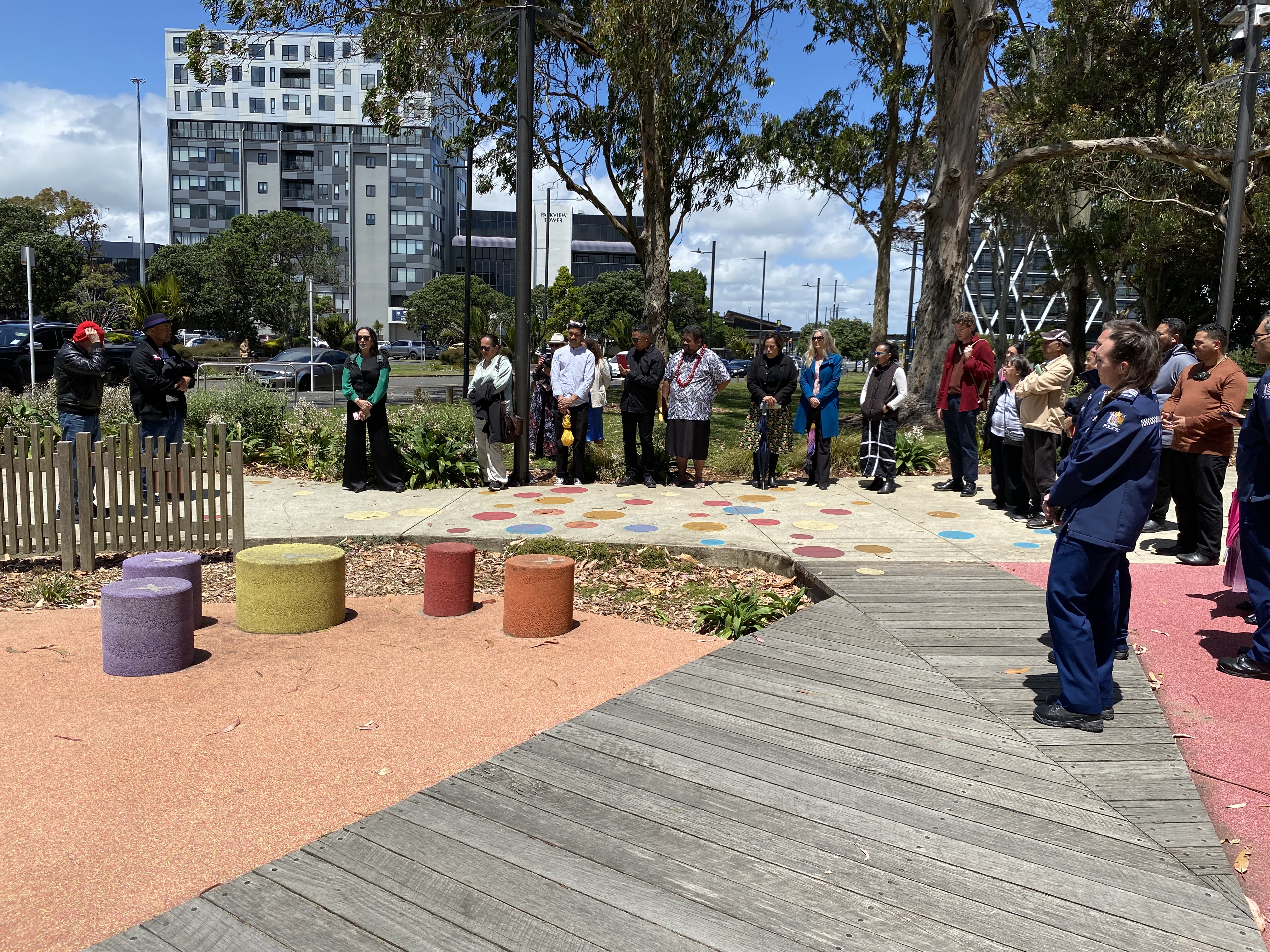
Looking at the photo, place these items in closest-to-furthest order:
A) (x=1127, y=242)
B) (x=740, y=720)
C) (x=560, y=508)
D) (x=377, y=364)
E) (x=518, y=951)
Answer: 1. (x=518, y=951)
2. (x=740, y=720)
3. (x=560, y=508)
4. (x=377, y=364)
5. (x=1127, y=242)

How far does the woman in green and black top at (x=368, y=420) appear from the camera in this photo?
1034 centimetres

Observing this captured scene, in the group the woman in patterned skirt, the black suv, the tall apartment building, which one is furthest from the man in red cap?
the tall apartment building

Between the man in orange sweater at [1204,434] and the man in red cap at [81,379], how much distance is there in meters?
8.95

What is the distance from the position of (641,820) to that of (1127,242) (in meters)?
29.1

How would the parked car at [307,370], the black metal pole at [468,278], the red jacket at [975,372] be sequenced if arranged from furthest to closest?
the parked car at [307,370] → the black metal pole at [468,278] → the red jacket at [975,372]

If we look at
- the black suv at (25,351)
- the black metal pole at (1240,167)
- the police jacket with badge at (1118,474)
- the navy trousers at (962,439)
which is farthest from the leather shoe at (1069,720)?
the black suv at (25,351)

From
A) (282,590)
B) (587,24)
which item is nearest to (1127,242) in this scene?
(587,24)

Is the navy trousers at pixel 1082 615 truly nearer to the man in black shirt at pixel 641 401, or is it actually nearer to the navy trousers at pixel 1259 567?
the navy trousers at pixel 1259 567

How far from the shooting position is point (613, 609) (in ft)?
22.7

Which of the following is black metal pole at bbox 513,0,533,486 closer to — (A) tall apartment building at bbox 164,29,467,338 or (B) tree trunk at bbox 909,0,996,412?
(B) tree trunk at bbox 909,0,996,412

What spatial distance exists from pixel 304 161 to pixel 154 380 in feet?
303

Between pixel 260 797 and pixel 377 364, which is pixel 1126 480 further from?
pixel 377 364

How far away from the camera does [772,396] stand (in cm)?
1077

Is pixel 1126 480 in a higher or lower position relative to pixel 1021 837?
higher
